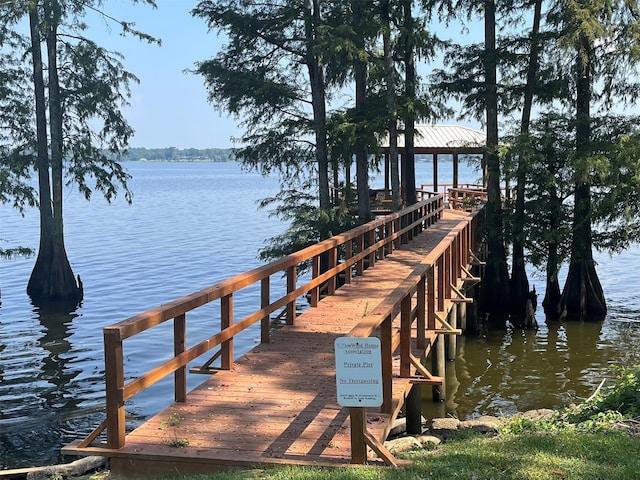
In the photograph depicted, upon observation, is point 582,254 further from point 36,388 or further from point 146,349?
point 36,388

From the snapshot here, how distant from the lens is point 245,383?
276 inches

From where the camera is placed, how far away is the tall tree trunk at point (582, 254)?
21.4 m

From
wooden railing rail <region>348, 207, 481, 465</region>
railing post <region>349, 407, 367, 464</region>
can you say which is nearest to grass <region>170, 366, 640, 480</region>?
railing post <region>349, 407, 367, 464</region>

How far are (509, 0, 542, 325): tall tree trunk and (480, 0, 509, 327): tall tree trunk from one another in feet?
1.00

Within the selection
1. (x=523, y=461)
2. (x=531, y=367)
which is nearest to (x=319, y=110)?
(x=531, y=367)

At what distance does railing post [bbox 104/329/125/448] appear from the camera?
5082 mm

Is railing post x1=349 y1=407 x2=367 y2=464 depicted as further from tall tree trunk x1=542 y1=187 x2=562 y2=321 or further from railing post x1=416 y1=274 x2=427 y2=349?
tall tree trunk x1=542 y1=187 x2=562 y2=321

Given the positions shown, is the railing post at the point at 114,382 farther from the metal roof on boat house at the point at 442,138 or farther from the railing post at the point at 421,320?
the metal roof on boat house at the point at 442,138

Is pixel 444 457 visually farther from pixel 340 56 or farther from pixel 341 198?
pixel 341 198

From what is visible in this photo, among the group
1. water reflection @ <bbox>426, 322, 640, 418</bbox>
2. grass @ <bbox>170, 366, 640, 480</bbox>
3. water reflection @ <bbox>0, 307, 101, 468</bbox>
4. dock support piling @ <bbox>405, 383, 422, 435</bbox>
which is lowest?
water reflection @ <bbox>426, 322, 640, 418</bbox>

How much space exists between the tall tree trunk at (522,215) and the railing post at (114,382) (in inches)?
717

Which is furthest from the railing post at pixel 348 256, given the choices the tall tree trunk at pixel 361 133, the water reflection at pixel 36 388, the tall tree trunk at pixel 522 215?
the tall tree trunk at pixel 361 133

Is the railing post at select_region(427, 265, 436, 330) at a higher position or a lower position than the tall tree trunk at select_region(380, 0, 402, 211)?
lower

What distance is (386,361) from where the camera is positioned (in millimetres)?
5738
